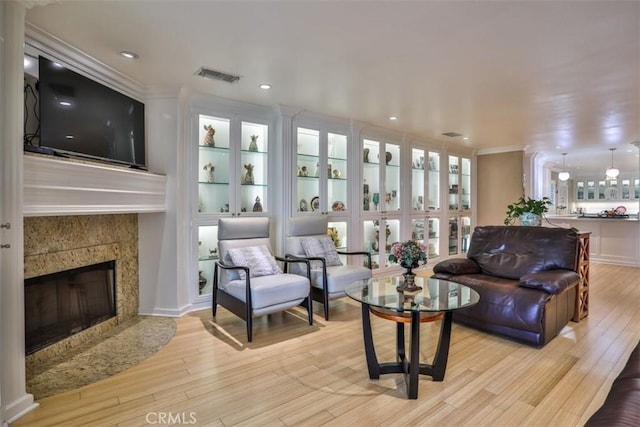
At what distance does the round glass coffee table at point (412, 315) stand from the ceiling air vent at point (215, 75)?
2.25 m

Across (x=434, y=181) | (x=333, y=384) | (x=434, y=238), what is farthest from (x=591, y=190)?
(x=333, y=384)

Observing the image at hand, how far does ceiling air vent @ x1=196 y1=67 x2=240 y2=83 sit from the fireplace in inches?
80.3

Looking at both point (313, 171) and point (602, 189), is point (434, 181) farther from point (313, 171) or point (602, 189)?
point (602, 189)

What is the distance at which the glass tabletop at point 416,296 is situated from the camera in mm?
2162

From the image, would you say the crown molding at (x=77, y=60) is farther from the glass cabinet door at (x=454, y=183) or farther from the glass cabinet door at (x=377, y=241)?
the glass cabinet door at (x=454, y=183)

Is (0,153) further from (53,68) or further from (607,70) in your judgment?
(607,70)

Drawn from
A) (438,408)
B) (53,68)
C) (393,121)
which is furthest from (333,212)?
(53,68)

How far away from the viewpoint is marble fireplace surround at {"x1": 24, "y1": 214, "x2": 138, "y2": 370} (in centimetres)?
250

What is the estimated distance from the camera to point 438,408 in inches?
78.0

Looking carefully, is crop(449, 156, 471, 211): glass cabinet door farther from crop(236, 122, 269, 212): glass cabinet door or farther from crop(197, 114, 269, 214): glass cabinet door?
crop(197, 114, 269, 214): glass cabinet door

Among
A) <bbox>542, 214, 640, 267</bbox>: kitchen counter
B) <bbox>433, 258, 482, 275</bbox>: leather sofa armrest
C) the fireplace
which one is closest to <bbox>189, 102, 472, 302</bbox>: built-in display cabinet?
the fireplace

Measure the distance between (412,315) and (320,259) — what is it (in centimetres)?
159

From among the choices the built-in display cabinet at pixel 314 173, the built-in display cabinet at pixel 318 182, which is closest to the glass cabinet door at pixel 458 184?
the built-in display cabinet at pixel 318 182

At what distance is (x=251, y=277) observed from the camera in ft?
10.9
